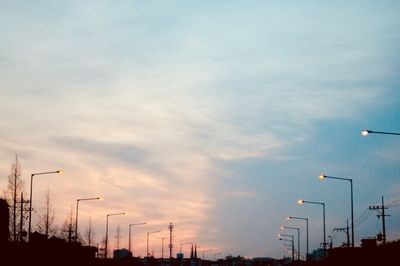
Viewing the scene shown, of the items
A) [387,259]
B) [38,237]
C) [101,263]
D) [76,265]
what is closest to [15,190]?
[76,265]

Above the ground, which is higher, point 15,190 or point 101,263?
point 15,190

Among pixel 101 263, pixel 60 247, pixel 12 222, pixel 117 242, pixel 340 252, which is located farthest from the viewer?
pixel 117 242

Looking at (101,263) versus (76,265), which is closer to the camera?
(76,265)

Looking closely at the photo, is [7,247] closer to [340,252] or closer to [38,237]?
[38,237]

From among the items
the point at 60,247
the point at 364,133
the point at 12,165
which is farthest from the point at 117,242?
the point at 364,133

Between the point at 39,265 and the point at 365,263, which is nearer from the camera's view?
the point at 39,265

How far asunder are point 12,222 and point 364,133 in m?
44.3

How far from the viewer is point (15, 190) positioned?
213ft

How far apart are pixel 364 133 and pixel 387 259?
39178mm

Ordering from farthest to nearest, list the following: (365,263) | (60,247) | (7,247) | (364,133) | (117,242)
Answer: (117,242) → (60,247) → (365,263) → (7,247) → (364,133)

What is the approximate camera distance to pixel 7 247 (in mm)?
57594

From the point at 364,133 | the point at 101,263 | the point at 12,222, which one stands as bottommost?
the point at 101,263

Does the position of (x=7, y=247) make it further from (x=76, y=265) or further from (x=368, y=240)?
(x=368, y=240)

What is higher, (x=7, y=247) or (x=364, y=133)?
(x=364, y=133)
